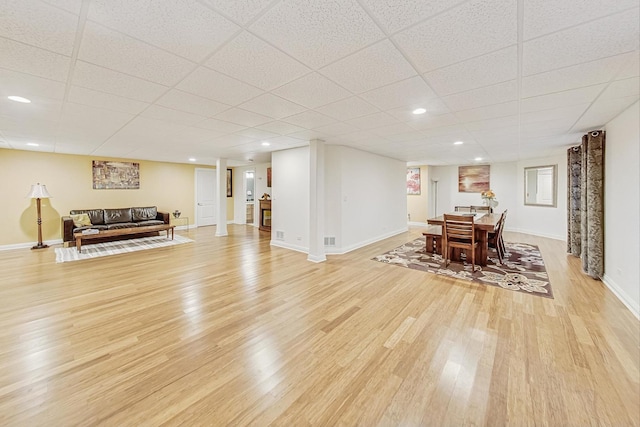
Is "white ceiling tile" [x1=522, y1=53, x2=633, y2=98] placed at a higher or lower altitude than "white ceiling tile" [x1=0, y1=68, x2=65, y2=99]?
lower

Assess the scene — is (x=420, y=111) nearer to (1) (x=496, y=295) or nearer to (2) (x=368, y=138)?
(2) (x=368, y=138)

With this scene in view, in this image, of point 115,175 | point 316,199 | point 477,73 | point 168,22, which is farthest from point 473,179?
point 115,175

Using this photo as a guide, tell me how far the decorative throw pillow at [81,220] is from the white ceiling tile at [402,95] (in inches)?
288

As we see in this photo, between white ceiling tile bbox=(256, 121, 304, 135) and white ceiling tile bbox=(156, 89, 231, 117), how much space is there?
783 mm

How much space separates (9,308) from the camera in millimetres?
2883

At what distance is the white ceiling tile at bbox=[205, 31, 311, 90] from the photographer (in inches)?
69.2

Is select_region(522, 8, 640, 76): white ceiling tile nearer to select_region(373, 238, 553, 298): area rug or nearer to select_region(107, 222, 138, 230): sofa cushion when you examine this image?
select_region(373, 238, 553, 298): area rug

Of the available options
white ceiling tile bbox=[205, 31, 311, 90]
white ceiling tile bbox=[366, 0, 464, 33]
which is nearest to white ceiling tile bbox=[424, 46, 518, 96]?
white ceiling tile bbox=[366, 0, 464, 33]

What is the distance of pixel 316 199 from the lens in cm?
494

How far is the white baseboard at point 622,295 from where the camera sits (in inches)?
107

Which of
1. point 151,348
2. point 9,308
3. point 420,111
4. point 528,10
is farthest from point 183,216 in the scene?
point 528,10

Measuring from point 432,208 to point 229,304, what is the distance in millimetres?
8731

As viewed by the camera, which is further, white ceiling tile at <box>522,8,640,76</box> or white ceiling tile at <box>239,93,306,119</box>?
white ceiling tile at <box>239,93,306,119</box>

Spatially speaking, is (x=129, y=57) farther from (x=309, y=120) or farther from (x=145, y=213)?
(x=145, y=213)
